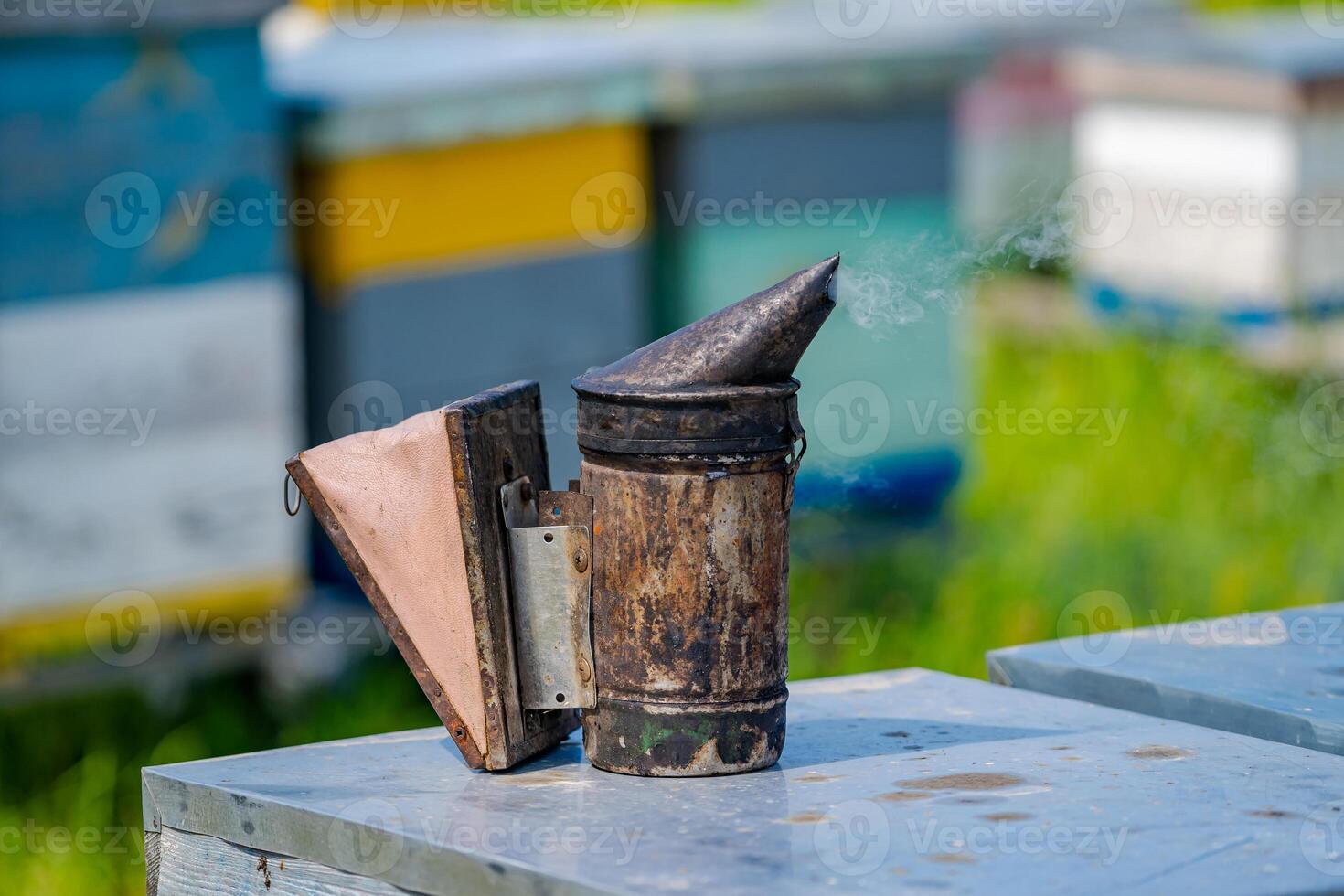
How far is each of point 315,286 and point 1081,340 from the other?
3.70 metres

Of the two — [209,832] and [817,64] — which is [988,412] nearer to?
[817,64]

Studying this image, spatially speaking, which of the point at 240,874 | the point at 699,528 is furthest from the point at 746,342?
the point at 240,874

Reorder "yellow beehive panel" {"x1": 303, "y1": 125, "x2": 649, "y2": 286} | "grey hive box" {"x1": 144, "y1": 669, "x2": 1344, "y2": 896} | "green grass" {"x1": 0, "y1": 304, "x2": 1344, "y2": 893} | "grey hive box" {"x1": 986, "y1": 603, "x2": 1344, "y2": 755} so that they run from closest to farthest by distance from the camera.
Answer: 1. "grey hive box" {"x1": 144, "y1": 669, "x2": 1344, "y2": 896}
2. "grey hive box" {"x1": 986, "y1": 603, "x2": 1344, "y2": 755}
3. "green grass" {"x1": 0, "y1": 304, "x2": 1344, "y2": 893}
4. "yellow beehive panel" {"x1": 303, "y1": 125, "x2": 649, "y2": 286}

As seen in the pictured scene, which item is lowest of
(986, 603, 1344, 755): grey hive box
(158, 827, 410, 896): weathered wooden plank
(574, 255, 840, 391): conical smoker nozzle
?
(158, 827, 410, 896): weathered wooden plank

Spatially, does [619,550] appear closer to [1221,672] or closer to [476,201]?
[1221,672]

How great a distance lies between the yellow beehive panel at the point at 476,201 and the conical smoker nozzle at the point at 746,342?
2707 millimetres

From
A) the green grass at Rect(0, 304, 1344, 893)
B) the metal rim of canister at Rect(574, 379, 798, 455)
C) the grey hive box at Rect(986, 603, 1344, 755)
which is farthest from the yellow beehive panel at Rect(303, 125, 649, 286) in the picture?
the metal rim of canister at Rect(574, 379, 798, 455)

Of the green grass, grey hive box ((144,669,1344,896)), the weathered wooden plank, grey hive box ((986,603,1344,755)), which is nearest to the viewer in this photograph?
grey hive box ((144,669,1344,896))

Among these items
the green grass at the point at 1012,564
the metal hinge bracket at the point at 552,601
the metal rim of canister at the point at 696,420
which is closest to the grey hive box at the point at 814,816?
the metal hinge bracket at the point at 552,601

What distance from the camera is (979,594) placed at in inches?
213

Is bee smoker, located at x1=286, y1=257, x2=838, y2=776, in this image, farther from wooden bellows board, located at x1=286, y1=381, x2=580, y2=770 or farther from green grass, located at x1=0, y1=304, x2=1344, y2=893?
green grass, located at x1=0, y1=304, x2=1344, y2=893

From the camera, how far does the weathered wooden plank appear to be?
2.15 metres

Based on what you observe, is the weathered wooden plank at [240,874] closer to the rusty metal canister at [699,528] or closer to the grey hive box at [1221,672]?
the rusty metal canister at [699,528]

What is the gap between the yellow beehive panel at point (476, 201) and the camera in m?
4.84
